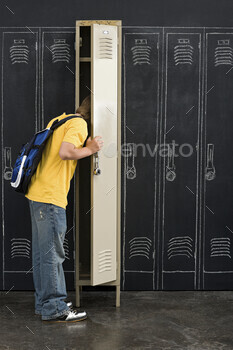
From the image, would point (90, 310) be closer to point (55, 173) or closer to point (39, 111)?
point (55, 173)

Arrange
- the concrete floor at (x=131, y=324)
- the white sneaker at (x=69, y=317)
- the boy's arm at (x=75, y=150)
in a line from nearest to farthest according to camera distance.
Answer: the concrete floor at (x=131, y=324) → the boy's arm at (x=75, y=150) → the white sneaker at (x=69, y=317)

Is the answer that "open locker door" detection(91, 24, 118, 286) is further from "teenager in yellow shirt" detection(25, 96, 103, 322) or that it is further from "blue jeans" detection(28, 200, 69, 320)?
"blue jeans" detection(28, 200, 69, 320)

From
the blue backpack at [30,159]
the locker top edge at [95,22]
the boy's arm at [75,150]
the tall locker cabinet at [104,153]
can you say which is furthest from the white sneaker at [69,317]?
the locker top edge at [95,22]

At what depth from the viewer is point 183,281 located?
13.7ft

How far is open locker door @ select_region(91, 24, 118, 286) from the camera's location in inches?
141

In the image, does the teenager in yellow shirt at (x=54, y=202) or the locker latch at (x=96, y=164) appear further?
the locker latch at (x=96, y=164)

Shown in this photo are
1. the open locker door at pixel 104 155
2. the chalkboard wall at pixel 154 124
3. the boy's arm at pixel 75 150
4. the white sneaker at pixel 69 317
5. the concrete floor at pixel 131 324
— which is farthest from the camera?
the chalkboard wall at pixel 154 124

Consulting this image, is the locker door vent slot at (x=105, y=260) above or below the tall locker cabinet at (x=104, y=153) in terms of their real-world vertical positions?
below

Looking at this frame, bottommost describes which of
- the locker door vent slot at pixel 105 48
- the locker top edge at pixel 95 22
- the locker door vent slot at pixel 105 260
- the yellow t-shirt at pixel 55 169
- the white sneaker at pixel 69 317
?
the white sneaker at pixel 69 317

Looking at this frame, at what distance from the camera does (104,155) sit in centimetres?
366

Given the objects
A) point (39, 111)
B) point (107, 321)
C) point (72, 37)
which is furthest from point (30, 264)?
point (72, 37)

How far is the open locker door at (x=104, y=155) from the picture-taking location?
141 inches

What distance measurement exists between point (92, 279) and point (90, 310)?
0.27 metres

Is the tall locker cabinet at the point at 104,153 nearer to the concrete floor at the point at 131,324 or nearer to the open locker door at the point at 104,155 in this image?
the open locker door at the point at 104,155
